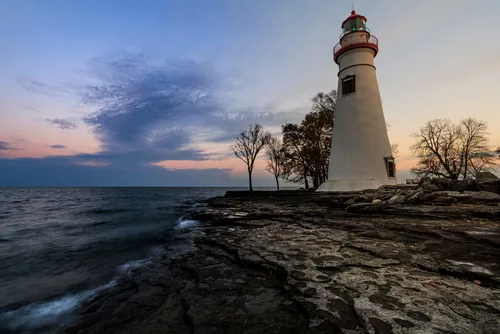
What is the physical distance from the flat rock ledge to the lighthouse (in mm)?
12647

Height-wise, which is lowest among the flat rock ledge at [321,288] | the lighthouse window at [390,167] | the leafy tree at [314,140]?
the flat rock ledge at [321,288]

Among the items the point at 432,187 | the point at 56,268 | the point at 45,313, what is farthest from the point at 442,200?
the point at 56,268

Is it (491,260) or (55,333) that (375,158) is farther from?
(55,333)

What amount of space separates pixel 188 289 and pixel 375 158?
1824cm

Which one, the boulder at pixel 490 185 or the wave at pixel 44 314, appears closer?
the wave at pixel 44 314

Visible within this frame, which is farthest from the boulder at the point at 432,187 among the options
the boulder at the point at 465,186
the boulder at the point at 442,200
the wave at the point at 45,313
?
the wave at the point at 45,313

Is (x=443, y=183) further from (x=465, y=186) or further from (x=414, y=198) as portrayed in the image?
(x=414, y=198)

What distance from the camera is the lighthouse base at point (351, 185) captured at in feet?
59.2

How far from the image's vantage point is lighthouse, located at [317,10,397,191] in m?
18.5

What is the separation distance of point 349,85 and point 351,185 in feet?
27.8

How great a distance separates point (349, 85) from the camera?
19906 mm

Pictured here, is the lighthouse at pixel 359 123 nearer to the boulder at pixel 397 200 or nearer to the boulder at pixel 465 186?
the boulder at pixel 465 186

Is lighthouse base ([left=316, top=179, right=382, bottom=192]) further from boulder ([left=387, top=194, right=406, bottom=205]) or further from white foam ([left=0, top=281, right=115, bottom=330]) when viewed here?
white foam ([left=0, top=281, right=115, bottom=330])

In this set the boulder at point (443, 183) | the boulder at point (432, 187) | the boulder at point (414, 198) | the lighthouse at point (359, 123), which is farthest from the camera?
the lighthouse at point (359, 123)
